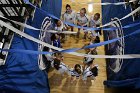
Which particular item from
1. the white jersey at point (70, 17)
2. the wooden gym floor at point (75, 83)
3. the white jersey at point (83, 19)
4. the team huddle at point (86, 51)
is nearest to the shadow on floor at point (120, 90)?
the wooden gym floor at point (75, 83)

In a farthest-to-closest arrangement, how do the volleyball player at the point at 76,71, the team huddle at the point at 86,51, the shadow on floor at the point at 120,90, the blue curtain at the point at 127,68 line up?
the team huddle at the point at 86,51 < the volleyball player at the point at 76,71 < the shadow on floor at the point at 120,90 < the blue curtain at the point at 127,68

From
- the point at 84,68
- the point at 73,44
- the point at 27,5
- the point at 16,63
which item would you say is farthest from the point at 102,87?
the point at 27,5

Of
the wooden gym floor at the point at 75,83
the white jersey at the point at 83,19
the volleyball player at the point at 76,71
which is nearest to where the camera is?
the volleyball player at the point at 76,71

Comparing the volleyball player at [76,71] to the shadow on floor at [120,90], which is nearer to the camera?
the shadow on floor at [120,90]

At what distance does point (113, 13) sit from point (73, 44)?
1399 millimetres

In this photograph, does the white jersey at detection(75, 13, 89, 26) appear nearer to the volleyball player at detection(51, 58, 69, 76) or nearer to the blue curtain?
the blue curtain

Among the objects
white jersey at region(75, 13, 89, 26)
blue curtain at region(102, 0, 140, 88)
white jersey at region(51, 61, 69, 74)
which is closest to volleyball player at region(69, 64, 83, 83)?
white jersey at region(51, 61, 69, 74)

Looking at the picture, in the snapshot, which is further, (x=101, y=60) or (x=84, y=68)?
(x=101, y=60)

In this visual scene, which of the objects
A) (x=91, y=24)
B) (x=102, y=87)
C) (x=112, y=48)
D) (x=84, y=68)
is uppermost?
(x=91, y=24)

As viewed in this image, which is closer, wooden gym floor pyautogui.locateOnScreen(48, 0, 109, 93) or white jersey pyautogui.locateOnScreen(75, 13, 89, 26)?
wooden gym floor pyautogui.locateOnScreen(48, 0, 109, 93)

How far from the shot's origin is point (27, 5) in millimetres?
5648

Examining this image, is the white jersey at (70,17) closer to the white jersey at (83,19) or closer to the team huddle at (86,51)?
the team huddle at (86,51)

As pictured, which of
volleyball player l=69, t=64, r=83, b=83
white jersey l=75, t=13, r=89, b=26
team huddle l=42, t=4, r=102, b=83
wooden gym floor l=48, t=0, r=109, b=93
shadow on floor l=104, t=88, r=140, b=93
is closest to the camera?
shadow on floor l=104, t=88, r=140, b=93

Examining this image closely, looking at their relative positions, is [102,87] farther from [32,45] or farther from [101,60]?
[32,45]
